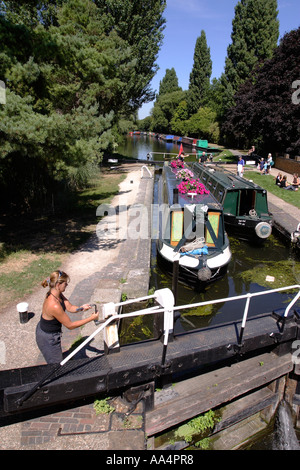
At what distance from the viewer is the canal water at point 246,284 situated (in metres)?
7.25

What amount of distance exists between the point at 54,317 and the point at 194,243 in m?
5.10

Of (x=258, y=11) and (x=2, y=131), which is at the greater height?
(x=258, y=11)

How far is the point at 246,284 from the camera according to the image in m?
8.99

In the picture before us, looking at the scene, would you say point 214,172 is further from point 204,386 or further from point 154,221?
point 204,386

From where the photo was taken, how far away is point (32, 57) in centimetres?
802

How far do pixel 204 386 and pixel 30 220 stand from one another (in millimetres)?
9345

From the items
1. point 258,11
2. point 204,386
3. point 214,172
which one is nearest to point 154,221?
point 214,172

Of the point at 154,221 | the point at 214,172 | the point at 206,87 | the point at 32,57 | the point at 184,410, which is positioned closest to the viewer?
the point at 184,410

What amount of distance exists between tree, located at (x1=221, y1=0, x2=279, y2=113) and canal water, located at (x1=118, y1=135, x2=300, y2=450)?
32.6 m

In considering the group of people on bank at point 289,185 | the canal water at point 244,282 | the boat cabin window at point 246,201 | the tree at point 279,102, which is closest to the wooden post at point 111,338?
the canal water at point 244,282

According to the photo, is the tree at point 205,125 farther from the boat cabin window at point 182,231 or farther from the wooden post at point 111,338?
the wooden post at point 111,338

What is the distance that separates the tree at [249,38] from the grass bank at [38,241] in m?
31.4

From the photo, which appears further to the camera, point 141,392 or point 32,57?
point 32,57
